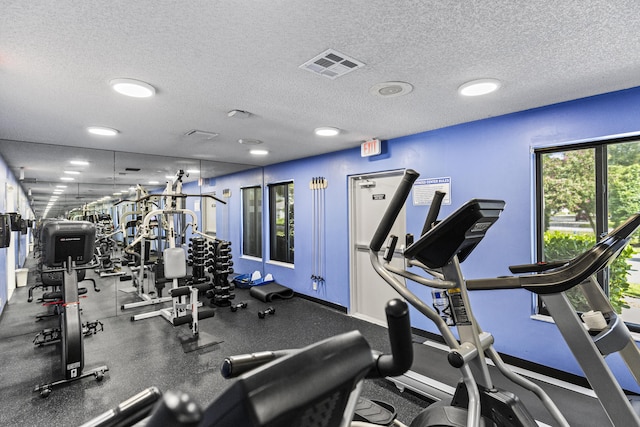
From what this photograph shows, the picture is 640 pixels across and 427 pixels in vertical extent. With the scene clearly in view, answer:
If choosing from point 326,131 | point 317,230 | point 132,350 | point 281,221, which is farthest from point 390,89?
point 281,221

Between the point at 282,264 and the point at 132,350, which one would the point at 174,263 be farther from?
the point at 282,264

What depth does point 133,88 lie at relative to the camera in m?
2.12

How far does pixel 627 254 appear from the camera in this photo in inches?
94.0

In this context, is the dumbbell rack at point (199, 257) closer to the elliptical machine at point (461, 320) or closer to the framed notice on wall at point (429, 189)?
the framed notice on wall at point (429, 189)

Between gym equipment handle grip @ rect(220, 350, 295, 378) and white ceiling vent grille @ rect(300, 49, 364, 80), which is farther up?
white ceiling vent grille @ rect(300, 49, 364, 80)

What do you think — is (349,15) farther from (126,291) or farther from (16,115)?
(126,291)

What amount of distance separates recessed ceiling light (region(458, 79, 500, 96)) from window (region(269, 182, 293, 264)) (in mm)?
3369

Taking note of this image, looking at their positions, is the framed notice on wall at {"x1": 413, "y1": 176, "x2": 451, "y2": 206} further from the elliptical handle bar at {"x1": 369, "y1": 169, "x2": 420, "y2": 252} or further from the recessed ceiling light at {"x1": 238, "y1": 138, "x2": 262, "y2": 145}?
the elliptical handle bar at {"x1": 369, "y1": 169, "x2": 420, "y2": 252}

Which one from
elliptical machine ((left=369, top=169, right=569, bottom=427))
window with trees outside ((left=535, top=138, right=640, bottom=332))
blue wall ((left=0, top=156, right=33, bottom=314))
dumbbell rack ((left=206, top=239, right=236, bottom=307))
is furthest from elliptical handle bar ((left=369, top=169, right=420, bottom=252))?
blue wall ((left=0, top=156, right=33, bottom=314))

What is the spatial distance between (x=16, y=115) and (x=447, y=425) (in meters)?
3.81

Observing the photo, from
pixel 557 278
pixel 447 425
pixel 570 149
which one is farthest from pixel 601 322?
pixel 570 149

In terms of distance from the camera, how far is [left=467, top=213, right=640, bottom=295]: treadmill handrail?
4.22 ft

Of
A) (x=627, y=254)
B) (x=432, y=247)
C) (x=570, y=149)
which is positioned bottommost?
(x=627, y=254)

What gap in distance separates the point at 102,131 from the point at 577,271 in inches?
158
